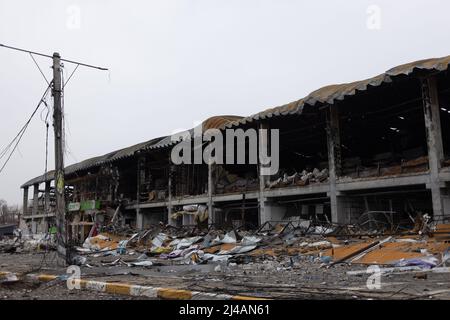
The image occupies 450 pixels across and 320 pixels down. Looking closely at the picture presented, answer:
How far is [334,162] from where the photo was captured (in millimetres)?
17016

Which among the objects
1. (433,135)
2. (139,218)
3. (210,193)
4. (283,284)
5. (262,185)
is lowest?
(283,284)

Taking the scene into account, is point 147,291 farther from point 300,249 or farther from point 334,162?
point 334,162

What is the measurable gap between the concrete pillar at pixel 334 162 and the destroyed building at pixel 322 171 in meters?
0.04

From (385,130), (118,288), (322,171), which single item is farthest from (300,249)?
(385,130)

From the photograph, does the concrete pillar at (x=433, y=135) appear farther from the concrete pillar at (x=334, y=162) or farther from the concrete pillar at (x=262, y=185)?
the concrete pillar at (x=262, y=185)

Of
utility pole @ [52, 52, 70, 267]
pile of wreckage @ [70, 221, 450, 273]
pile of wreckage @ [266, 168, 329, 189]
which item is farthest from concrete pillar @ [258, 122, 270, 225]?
utility pole @ [52, 52, 70, 267]

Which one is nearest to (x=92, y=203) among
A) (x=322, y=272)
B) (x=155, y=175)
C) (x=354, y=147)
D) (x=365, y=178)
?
(x=155, y=175)

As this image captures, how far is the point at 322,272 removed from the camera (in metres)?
8.62

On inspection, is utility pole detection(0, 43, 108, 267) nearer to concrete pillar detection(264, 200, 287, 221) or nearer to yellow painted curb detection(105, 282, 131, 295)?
yellow painted curb detection(105, 282, 131, 295)

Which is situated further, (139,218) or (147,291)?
(139,218)

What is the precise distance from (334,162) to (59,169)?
33.1 feet

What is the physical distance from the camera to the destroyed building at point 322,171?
14414 mm
